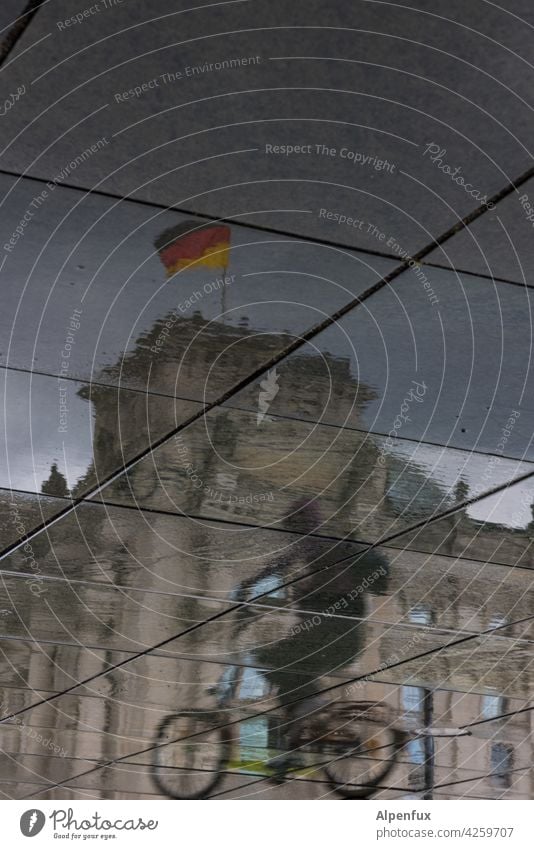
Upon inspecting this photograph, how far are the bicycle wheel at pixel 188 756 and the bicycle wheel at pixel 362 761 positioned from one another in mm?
669

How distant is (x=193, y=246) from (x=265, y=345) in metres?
0.35

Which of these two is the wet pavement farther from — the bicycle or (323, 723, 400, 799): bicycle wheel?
(323, 723, 400, 799): bicycle wheel

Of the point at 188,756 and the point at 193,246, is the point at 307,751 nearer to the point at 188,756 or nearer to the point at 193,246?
the point at 188,756

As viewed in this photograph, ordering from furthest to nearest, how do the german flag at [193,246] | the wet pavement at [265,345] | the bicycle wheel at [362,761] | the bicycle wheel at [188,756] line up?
the bicycle wheel at [362,761]
the bicycle wheel at [188,756]
the german flag at [193,246]
the wet pavement at [265,345]

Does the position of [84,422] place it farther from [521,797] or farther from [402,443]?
[521,797]

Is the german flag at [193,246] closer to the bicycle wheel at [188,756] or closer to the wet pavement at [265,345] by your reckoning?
the wet pavement at [265,345]

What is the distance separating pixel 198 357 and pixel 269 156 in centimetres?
61

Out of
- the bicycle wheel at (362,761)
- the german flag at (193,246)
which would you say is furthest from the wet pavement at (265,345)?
the bicycle wheel at (362,761)

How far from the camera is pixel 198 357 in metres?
2.42

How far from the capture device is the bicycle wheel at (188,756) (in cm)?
476

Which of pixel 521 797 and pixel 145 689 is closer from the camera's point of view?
pixel 145 689

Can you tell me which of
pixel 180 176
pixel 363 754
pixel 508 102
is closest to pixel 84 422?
pixel 180 176

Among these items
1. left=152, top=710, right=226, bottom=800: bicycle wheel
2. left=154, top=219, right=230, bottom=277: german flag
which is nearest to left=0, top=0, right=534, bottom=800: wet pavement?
left=154, top=219, right=230, bottom=277: german flag

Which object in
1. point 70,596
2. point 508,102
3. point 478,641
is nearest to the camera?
point 508,102
